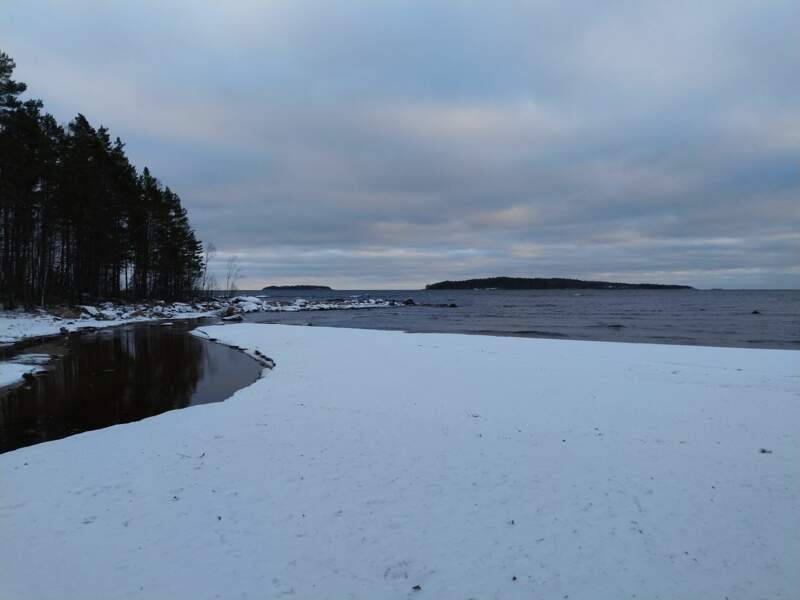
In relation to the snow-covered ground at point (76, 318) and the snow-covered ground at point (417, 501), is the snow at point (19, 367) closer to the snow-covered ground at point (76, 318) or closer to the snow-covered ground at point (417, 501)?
the snow-covered ground at point (76, 318)

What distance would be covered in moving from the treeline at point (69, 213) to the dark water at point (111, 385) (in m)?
13.4

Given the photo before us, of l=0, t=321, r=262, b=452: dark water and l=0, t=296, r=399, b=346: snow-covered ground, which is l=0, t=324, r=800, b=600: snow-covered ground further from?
l=0, t=296, r=399, b=346: snow-covered ground

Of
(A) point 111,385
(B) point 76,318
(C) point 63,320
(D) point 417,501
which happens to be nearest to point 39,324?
(C) point 63,320

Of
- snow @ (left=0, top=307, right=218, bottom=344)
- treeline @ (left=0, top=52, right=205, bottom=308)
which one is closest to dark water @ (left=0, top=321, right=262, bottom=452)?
snow @ (left=0, top=307, right=218, bottom=344)

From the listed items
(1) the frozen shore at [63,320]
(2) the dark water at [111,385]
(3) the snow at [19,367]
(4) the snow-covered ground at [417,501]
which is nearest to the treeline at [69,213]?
(1) the frozen shore at [63,320]

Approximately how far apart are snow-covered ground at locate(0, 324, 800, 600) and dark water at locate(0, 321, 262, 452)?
1610mm

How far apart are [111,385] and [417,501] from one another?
11.0m

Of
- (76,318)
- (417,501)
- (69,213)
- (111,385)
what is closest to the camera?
(417,501)

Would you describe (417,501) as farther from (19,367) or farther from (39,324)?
(39,324)

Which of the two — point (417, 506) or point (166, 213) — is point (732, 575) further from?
point (166, 213)

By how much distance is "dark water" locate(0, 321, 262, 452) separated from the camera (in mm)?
9094

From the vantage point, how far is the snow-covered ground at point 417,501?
13.0ft

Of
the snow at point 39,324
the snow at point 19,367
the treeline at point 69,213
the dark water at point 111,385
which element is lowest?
the dark water at point 111,385

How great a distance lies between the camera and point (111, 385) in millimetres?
12711
